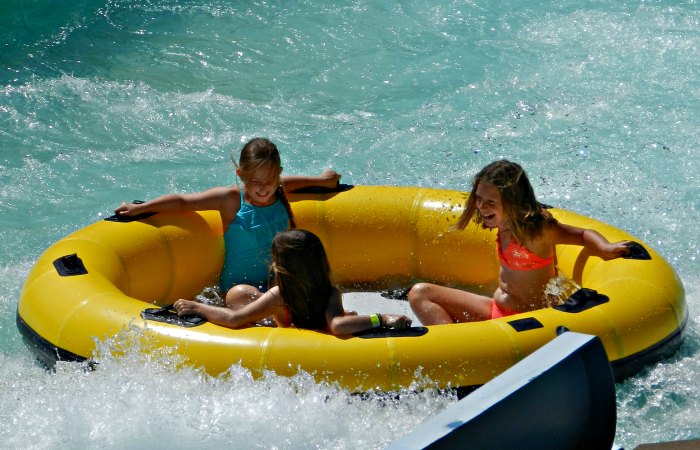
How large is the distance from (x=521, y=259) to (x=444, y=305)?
372 millimetres

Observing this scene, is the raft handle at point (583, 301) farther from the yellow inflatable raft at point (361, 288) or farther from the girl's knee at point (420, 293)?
the girl's knee at point (420, 293)

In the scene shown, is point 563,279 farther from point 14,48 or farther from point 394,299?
point 14,48

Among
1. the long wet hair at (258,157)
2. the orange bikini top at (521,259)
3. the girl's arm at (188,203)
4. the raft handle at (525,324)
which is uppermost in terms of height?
the long wet hair at (258,157)

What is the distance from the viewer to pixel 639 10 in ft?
29.7

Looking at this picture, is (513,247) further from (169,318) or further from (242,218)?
(169,318)

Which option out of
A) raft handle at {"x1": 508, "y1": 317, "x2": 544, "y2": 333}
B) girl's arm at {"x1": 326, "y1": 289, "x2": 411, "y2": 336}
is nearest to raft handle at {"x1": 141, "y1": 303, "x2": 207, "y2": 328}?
girl's arm at {"x1": 326, "y1": 289, "x2": 411, "y2": 336}

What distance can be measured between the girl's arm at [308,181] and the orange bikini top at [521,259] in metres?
1.02

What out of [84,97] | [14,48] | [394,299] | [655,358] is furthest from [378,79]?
[655,358]

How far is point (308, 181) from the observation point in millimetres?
4852

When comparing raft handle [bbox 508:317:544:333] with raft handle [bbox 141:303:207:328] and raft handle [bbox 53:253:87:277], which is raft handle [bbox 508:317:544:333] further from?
raft handle [bbox 53:253:87:277]

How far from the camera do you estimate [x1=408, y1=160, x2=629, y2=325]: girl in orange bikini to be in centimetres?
411

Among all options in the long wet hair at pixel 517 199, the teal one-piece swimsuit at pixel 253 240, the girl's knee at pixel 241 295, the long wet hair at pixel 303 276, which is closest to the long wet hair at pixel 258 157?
the teal one-piece swimsuit at pixel 253 240

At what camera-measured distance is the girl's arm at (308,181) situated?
4809 mm

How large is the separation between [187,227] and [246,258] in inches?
11.8
